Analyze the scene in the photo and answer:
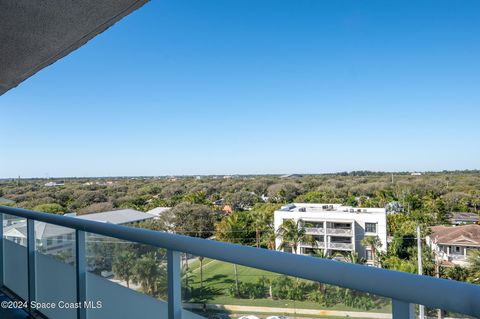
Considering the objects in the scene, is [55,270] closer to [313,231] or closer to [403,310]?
[403,310]

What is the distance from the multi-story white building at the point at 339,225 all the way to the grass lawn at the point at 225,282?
454 cm

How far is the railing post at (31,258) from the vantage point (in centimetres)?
240

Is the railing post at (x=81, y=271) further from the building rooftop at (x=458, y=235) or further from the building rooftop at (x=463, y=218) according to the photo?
the building rooftop at (x=463, y=218)

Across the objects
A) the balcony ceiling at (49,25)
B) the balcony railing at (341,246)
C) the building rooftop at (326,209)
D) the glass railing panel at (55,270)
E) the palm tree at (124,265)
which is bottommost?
the balcony railing at (341,246)

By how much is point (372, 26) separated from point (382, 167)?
592 cm

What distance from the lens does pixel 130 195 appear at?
6.79 m

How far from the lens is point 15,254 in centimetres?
274

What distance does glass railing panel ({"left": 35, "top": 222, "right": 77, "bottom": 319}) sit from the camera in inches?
78.2

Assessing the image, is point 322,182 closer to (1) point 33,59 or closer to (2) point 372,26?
(1) point 33,59

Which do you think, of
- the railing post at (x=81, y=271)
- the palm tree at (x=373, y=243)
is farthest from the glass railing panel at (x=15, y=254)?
the palm tree at (x=373, y=243)

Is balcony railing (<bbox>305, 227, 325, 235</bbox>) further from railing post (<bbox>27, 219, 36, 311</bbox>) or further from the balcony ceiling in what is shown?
the balcony ceiling

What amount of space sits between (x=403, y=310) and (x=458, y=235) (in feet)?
15.0

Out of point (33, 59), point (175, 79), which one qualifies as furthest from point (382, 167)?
point (175, 79)

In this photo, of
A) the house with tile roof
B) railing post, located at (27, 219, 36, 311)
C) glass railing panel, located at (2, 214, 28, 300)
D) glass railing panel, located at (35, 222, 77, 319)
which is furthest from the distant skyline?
glass railing panel, located at (35, 222, 77, 319)
